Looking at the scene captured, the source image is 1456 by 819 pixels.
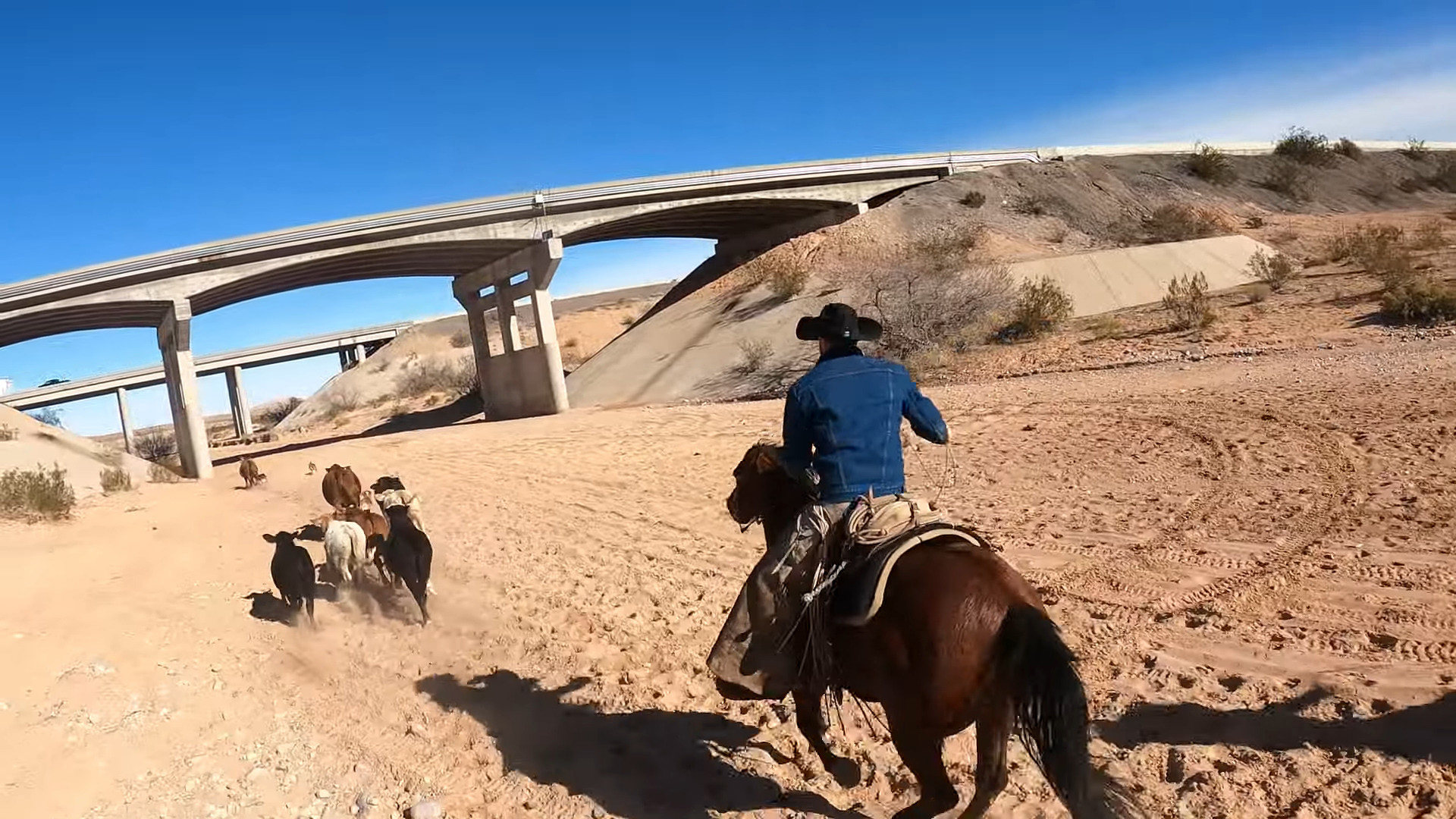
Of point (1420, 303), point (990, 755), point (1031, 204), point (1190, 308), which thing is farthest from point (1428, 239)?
point (990, 755)

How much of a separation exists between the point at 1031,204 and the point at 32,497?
1533 inches

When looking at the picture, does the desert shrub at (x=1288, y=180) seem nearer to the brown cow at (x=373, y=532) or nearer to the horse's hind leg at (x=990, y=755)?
the brown cow at (x=373, y=532)

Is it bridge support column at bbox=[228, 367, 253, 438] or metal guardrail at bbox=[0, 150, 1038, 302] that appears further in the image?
bridge support column at bbox=[228, 367, 253, 438]

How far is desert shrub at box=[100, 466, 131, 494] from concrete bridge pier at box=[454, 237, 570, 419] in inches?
525

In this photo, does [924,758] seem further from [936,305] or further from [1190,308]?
[936,305]

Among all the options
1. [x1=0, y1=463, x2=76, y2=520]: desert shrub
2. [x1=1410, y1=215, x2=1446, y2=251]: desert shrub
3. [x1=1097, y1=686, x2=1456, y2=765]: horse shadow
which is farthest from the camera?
[x1=1410, y1=215, x2=1446, y2=251]: desert shrub

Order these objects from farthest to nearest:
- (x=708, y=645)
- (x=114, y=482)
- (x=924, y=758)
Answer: (x=114, y=482) < (x=708, y=645) < (x=924, y=758)

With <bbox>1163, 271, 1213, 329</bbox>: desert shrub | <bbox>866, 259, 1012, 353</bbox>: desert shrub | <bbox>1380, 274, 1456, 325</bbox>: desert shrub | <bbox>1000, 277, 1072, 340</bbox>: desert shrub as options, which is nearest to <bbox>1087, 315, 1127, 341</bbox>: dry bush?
<bbox>1000, 277, 1072, 340</bbox>: desert shrub

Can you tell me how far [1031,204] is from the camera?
42438 mm

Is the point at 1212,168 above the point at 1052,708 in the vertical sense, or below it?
above

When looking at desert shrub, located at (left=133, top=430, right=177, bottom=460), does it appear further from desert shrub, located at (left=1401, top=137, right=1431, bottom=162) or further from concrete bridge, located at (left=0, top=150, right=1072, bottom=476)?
desert shrub, located at (left=1401, top=137, right=1431, bottom=162)

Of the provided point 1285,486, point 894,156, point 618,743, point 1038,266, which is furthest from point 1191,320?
point 894,156

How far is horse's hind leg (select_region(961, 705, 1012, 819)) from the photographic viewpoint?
3.83 m

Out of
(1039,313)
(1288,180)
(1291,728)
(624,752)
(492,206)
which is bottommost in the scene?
(1291,728)
